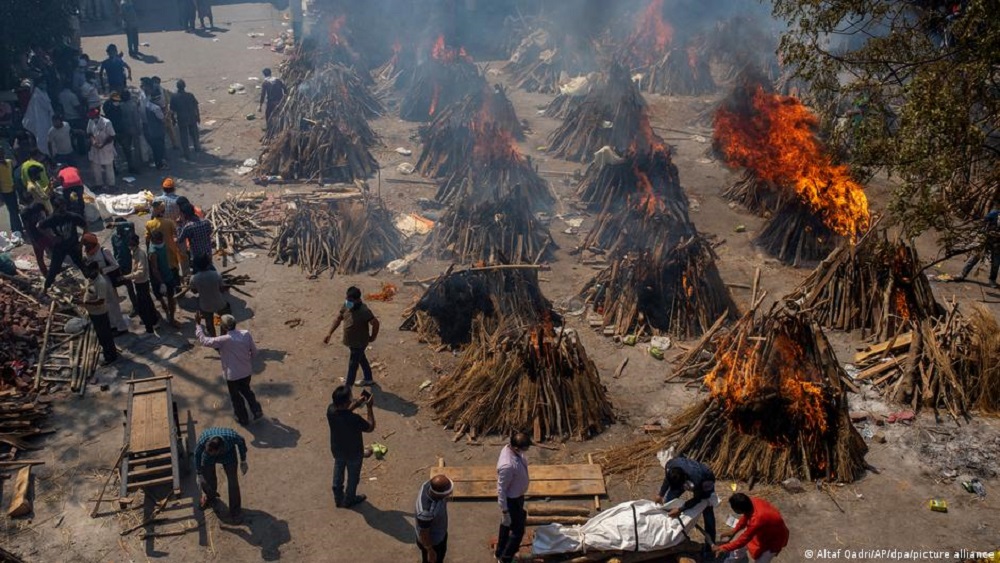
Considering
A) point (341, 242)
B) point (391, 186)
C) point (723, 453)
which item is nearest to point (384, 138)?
point (391, 186)

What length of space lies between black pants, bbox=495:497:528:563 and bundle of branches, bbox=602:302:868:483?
6.31ft

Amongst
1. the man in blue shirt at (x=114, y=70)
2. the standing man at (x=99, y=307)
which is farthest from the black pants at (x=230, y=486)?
the man in blue shirt at (x=114, y=70)

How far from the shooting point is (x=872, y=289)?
12391 millimetres

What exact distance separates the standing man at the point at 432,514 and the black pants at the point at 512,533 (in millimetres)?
633

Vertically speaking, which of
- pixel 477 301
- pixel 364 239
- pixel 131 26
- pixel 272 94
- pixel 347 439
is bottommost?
pixel 347 439

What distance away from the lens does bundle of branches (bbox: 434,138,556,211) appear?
16.6 m

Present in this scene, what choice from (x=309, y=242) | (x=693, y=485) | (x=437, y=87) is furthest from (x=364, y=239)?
(x=437, y=87)

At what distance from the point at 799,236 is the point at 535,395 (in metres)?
7.32

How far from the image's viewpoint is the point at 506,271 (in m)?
12.1

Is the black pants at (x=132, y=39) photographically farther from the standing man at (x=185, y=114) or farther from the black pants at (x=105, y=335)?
the black pants at (x=105, y=335)

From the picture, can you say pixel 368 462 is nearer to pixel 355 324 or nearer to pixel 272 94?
pixel 355 324

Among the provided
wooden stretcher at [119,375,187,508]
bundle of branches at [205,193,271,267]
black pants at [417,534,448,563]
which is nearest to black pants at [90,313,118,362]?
wooden stretcher at [119,375,187,508]

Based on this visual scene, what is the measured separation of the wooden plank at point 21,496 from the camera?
28.3 feet

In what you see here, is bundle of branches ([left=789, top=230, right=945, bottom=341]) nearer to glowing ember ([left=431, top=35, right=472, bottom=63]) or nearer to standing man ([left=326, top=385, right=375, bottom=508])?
standing man ([left=326, top=385, right=375, bottom=508])
